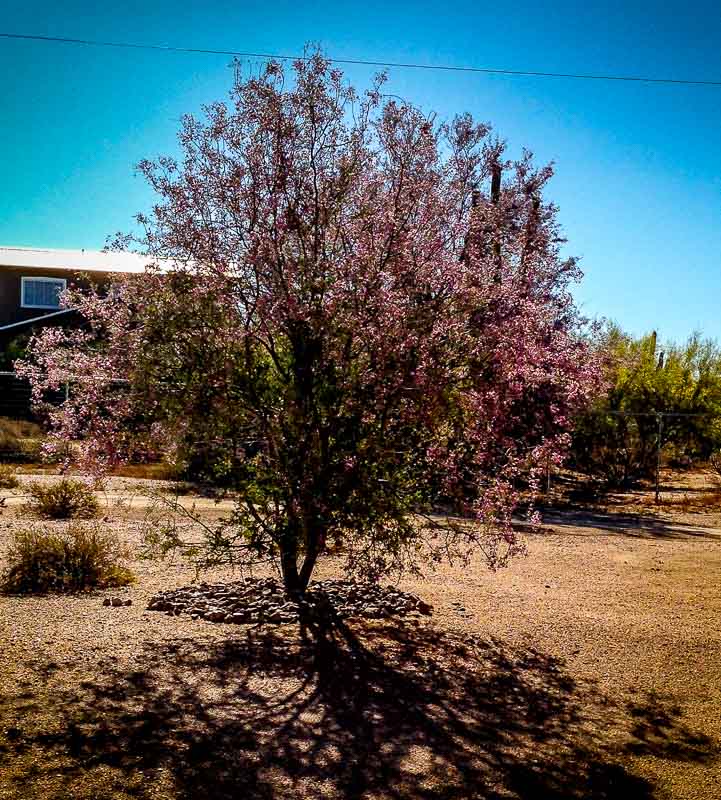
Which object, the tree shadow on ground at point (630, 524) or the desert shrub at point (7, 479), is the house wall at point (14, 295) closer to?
Answer: the desert shrub at point (7, 479)

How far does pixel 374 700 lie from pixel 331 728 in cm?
59

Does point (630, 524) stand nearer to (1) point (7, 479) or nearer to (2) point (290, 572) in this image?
(2) point (290, 572)

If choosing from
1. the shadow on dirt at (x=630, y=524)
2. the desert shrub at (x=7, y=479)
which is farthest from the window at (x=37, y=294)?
the shadow on dirt at (x=630, y=524)

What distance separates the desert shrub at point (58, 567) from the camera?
26.0 feet

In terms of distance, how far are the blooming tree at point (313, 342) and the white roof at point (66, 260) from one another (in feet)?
81.4

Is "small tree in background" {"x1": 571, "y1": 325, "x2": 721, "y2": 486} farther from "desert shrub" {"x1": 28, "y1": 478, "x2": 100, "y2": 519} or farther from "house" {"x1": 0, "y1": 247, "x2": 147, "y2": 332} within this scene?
"house" {"x1": 0, "y1": 247, "x2": 147, "y2": 332}

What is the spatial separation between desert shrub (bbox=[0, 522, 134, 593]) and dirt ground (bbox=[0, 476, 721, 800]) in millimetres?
268

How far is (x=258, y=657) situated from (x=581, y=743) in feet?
7.29

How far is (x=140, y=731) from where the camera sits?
16.1ft

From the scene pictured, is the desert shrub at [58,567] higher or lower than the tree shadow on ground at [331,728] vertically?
higher

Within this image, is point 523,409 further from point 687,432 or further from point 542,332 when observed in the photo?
point 687,432

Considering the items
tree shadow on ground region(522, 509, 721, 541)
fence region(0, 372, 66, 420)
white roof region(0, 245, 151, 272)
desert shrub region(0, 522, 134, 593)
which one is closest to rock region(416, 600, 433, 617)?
desert shrub region(0, 522, 134, 593)

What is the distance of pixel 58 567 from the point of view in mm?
8094

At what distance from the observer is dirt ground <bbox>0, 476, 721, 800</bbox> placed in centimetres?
448
